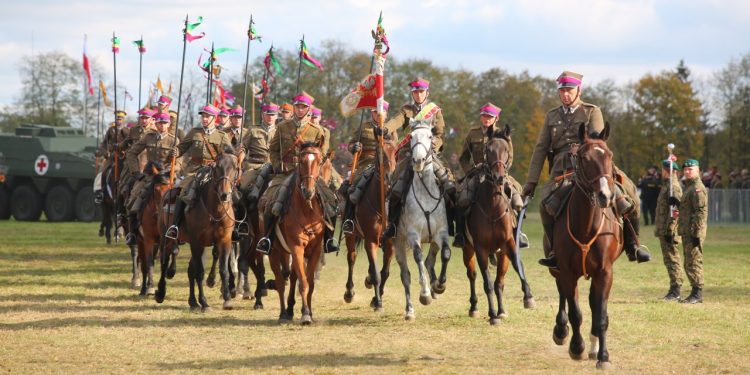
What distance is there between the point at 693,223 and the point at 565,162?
21.4 feet

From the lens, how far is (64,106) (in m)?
71.9

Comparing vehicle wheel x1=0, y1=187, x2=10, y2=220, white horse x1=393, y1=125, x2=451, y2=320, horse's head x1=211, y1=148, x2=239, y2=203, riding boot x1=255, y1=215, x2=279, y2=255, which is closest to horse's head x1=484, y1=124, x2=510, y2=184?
white horse x1=393, y1=125, x2=451, y2=320

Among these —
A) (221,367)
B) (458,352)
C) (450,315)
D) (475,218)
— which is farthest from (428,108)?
(221,367)

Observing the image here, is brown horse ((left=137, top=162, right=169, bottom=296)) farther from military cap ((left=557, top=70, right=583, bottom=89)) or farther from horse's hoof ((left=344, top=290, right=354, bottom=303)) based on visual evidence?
military cap ((left=557, top=70, right=583, bottom=89))

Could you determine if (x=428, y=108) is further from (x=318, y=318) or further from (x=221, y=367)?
(x=221, y=367)

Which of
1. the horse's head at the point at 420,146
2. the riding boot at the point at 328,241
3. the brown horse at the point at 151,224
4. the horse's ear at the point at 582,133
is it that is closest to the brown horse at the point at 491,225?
the horse's head at the point at 420,146

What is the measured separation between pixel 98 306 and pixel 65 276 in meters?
5.29

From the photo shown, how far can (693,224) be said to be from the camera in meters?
17.6

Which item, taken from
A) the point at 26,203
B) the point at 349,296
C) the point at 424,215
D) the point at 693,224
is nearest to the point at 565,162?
the point at 424,215

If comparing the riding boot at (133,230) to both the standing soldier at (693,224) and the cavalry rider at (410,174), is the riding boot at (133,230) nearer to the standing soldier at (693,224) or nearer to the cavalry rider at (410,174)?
the cavalry rider at (410,174)

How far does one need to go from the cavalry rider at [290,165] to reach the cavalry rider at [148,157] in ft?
12.6

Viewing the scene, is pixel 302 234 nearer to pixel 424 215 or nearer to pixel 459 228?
pixel 424 215

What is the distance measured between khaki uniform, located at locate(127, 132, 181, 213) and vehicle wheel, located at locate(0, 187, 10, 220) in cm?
2829

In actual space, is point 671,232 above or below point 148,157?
below
